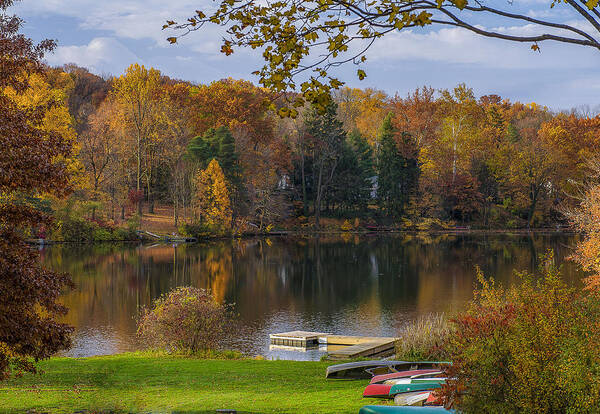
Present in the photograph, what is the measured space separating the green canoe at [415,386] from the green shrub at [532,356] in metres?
1.66

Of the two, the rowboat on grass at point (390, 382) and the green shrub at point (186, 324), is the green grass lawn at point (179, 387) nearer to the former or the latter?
the rowboat on grass at point (390, 382)

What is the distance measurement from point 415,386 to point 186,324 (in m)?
8.95

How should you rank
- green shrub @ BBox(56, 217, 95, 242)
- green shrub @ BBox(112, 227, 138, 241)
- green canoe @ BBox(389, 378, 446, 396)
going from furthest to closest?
green shrub @ BBox(112, 227, 138, 241) < green shrub @ BBox(56, 217, 95, 242) < green canoe @ BBox(389, 378, 446, 396)

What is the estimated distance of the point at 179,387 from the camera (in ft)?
36.9

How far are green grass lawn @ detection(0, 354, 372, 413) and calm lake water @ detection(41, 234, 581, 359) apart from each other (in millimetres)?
4254

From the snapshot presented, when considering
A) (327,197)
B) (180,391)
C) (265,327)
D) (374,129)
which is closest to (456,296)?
(265,327)

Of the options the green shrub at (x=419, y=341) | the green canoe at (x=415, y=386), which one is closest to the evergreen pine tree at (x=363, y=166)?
the green shrub at (x=419, y=341)

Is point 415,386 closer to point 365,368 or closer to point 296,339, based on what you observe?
point 365,368

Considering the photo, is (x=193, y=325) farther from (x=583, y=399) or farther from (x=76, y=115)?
(x=76, y=115)

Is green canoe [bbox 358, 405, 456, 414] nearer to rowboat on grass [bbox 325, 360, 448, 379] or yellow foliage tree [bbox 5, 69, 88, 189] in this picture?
rowboat on grass [bbox 325, 360, 448, 379]

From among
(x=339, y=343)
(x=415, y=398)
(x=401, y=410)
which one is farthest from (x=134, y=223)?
(x=401, y=410)

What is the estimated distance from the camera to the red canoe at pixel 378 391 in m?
9.20

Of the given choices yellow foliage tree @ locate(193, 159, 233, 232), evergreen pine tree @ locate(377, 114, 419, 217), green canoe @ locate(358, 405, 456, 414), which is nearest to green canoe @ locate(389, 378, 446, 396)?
green canoe @ locate(358, 405, 456, 414)

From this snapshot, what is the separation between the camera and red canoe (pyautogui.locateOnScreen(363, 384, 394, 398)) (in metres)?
9.20
